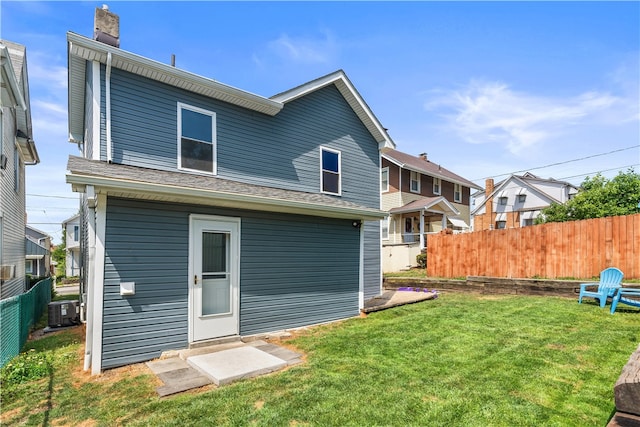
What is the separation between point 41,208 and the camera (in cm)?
3744

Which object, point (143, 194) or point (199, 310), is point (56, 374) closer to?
point (199, 310)

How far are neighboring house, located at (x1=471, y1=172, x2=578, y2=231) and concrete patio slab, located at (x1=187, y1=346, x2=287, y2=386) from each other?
2769 cm

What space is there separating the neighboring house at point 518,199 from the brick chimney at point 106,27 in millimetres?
27916

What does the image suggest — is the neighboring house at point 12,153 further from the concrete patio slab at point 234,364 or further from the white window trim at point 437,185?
the white window trim at point 437,185

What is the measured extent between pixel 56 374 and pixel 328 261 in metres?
5.55

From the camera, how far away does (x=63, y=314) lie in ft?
28.4

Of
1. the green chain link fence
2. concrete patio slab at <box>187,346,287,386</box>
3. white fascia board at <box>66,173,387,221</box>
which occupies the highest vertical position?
white fascia board at <box>66,173,387,221</box>

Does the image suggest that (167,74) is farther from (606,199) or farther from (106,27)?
(606,199)

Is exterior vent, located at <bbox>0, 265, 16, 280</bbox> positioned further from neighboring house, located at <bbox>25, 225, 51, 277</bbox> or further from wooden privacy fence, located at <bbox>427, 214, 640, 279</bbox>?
wooden privacy fence, located at <bbox>427, 214, 640, 279</bbox>

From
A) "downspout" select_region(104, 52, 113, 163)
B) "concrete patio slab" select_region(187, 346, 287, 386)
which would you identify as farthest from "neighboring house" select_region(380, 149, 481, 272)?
"downspout" select_region(104, 52, 113, 163)

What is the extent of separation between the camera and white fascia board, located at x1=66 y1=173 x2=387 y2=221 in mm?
5128

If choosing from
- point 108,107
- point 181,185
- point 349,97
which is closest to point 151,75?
point 108,107

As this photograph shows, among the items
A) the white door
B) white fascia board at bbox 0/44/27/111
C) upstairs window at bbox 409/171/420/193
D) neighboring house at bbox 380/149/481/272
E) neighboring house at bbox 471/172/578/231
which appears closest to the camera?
white fascia board at bbox 0/44/27/111

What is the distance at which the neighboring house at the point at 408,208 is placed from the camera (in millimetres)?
19578
